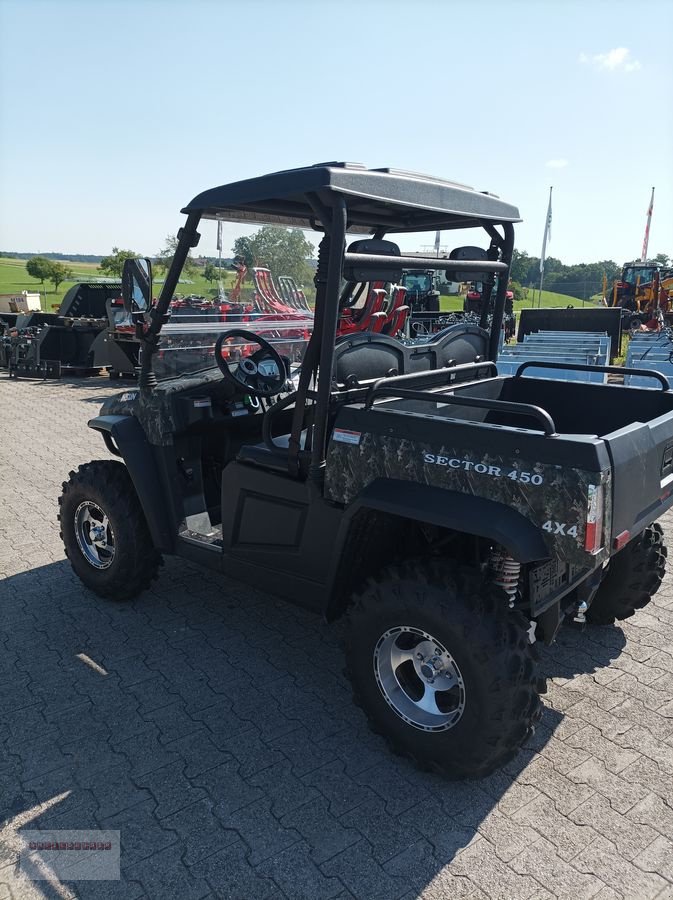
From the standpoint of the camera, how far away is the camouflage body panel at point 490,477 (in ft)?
7.26

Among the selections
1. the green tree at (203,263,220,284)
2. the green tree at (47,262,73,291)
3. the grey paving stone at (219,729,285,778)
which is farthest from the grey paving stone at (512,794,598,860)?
the green tree at (47,262,73,291)

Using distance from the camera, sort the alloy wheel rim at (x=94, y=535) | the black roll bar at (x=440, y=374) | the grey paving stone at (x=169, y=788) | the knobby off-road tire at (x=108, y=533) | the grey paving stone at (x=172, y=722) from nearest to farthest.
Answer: the grey paving stone at (x=169, y=788) → the grey paving stone at (x=172, y=722) → the black roll bar at (x=440, y=374) → the knobby off-road tire at (x=108, y=533) → the alloy wheel rim at (x=94, y=535)

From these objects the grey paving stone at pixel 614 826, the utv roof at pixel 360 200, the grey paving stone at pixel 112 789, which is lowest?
the grey paving stone at pixel 112 789

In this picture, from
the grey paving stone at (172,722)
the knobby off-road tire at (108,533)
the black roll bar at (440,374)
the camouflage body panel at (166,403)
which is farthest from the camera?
the knobby off-road tire at (108,533)

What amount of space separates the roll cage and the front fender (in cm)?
26

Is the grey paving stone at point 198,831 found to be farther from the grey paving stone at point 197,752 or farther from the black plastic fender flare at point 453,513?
the black plastic fender flare at point 453,513

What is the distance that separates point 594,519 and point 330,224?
145cm

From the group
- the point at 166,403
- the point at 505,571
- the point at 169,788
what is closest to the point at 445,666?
the point at 505,571

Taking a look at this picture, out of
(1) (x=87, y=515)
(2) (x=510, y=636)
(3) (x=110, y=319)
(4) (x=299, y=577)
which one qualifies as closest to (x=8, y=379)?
(3) (x=110, y=319)

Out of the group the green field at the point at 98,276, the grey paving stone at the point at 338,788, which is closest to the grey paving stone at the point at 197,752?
the grey paving stone at the point at 338,788

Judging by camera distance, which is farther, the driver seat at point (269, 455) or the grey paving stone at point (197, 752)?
the driver seat at point (269, 455)

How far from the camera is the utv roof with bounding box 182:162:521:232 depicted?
2549 millimetres

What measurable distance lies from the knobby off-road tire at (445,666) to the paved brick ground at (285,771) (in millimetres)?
202

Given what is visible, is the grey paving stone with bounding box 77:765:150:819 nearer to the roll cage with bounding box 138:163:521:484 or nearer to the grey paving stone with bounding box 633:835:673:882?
the roll cage with bounding box 138:163:521:484
